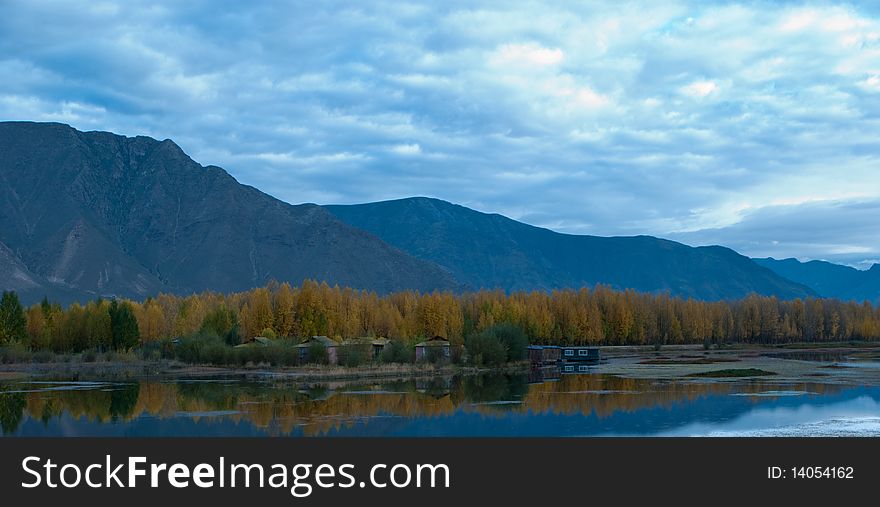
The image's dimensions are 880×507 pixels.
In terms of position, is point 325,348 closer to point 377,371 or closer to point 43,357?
point 377,371

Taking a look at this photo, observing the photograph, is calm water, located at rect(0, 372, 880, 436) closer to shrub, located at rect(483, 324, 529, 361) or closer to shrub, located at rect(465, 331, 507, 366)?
shrub, located at rect(465, 331, 507, 366)

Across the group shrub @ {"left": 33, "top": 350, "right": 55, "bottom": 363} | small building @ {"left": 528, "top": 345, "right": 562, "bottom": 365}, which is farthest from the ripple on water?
shrub @ {"left": 33, "top": 350, "right": 55, "bottom": 363}

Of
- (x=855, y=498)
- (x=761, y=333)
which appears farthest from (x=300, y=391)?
(x=761, y=333)

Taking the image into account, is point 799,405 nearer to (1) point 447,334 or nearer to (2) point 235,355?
(2) point 235,355

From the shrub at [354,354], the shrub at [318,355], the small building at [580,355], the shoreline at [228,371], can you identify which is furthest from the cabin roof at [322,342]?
the small building at [580,355]

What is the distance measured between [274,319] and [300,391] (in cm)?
4054

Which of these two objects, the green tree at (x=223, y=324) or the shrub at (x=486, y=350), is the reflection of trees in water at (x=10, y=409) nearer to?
the green tree at (x=223, y=324)

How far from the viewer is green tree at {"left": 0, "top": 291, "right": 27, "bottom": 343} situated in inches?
3046

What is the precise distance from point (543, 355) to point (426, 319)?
1732 cm

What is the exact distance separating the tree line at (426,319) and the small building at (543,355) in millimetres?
2546

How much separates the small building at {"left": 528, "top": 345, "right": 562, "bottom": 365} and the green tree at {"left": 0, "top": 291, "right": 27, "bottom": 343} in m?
47.3

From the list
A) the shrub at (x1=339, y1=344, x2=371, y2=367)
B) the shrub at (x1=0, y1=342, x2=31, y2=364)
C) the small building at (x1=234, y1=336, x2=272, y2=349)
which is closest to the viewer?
the shrub at (x1=339, y1=344, x2=371, y2=367)

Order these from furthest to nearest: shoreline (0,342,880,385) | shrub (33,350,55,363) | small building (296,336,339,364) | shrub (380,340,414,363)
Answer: shrub (33,350,55,363), shrub (380,340,414,363), small building (296,336,339,364), shoreline (0,342,880,385)

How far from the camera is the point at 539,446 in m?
25.4
